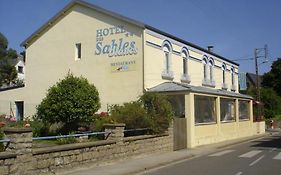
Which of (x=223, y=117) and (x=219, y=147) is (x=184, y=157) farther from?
(x=223, y=117)

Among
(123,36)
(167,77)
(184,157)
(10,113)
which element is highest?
(123,36)

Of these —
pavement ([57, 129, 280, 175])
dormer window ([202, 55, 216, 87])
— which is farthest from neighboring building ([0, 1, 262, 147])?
pavement ([57, 129, 280, 175])

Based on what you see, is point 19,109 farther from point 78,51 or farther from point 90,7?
point 90,7

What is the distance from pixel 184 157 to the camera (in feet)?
63.3

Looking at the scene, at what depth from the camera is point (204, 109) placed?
27.4 metres

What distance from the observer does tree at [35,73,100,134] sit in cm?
2322

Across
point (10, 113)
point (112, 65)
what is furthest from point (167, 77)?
point (10, 113)

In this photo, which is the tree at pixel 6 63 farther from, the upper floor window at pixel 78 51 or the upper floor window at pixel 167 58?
the upper floor window at pixel 167 58

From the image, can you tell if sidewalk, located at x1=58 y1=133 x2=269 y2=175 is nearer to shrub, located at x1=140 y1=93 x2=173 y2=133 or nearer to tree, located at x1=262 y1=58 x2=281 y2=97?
shrub, located at x1=140 y1=93 x2=173 y2=133

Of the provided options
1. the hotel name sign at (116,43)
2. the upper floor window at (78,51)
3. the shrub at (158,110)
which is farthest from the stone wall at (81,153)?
the upper floor window at (78,51)

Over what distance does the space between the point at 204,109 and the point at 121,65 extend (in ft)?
20.1

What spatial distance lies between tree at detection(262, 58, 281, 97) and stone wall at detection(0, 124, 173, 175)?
63.9 metres

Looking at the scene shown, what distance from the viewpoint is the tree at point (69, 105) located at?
23219 mm

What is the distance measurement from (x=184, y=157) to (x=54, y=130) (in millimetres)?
8944
